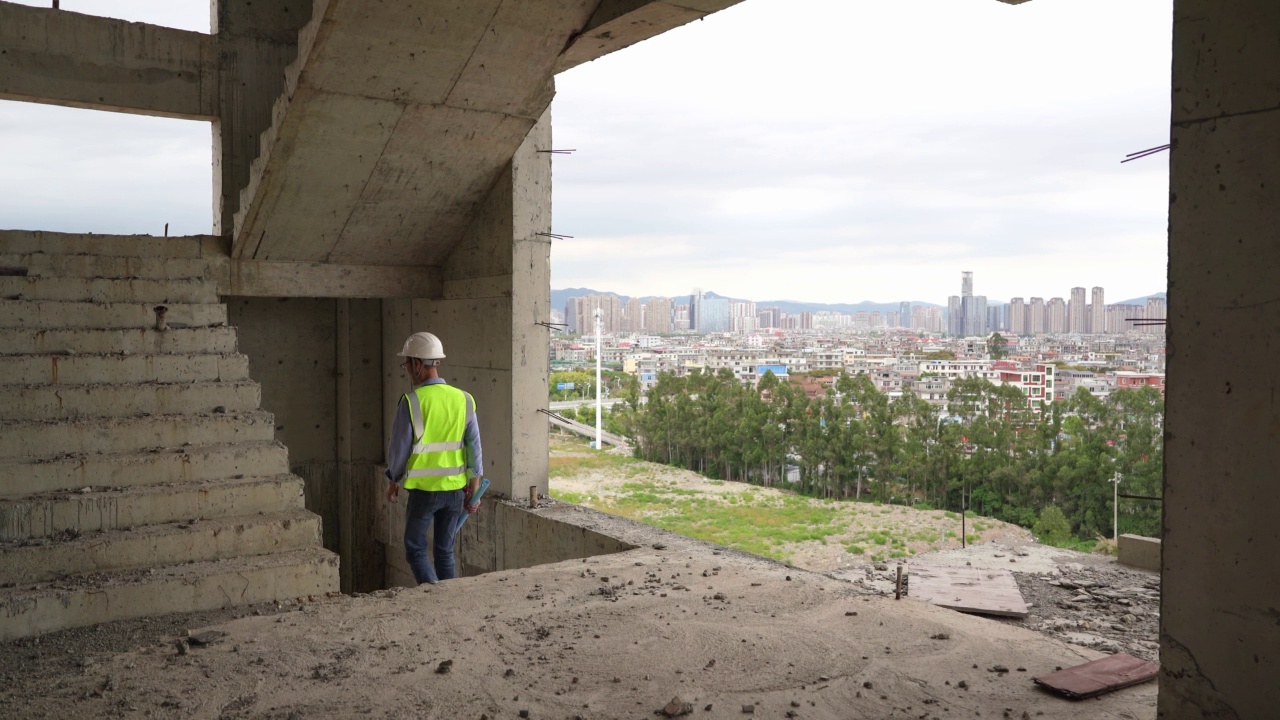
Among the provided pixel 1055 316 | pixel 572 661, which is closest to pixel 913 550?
pixel 1055 316

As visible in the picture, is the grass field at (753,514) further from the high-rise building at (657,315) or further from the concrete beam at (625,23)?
the concrete beam at (625,23)

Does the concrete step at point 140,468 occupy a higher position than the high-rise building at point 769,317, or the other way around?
the high-rise building at point 769,317

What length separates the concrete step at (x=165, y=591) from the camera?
488cm

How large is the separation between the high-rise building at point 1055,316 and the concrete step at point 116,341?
15.6 meters

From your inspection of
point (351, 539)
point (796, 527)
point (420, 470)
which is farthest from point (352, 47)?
point (796, 527)

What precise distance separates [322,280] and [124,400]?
2.74m

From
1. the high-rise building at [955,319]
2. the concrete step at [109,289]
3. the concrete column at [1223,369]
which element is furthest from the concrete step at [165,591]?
the high-rise building at [955,319]

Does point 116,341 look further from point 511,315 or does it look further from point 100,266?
point 511,315

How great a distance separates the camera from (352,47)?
6832mm

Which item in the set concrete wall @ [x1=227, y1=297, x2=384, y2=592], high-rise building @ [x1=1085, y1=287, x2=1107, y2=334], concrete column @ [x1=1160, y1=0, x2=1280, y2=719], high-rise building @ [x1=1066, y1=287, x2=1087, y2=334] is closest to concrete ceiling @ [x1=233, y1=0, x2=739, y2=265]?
concrete wall @ [x1=227, y1=297, x2=384, y2=592]

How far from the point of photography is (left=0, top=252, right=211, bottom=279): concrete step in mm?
7723

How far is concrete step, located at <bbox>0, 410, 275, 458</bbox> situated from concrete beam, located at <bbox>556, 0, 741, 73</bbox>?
12.7 ft

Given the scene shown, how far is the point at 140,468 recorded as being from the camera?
6.21 metres

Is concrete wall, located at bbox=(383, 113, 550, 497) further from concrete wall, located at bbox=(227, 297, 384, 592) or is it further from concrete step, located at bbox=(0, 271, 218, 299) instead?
concrete step, located at bbox=(0, 271, 218, 299)
